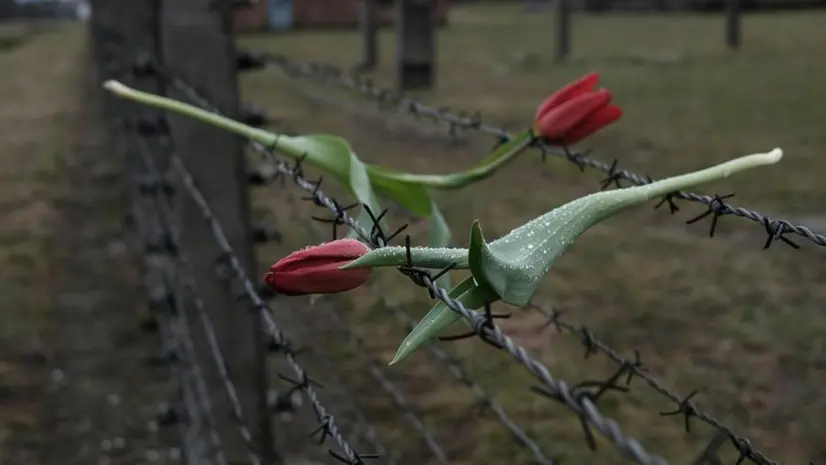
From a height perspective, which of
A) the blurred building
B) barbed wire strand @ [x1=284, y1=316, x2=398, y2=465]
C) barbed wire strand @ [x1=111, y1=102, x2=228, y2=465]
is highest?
barbed wire strand @ [x1=111, y1=102, x2=228, y2=465]

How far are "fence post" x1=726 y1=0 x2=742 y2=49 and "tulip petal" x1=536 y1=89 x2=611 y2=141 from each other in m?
9.03

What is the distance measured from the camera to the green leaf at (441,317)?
646mm

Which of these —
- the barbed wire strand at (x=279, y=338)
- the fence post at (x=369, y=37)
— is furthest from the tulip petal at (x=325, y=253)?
the fence post at (x=369, y=37)

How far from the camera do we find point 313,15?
1619 centimetres

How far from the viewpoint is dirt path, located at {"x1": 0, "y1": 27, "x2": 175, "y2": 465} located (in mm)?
2182

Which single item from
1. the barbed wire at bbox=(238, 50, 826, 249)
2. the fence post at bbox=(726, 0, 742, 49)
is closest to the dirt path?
the barbed wire at bbox=(238, 50, 826, 249)

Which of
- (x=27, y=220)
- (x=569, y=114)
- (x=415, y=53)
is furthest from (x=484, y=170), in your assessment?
(x=415, y=53)

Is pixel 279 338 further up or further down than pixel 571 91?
further down

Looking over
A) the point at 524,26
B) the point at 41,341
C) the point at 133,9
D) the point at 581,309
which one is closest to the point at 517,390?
the point at 581,309

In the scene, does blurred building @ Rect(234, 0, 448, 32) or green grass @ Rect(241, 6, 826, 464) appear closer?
green grass @ Rect(241, 6, 826, 464)

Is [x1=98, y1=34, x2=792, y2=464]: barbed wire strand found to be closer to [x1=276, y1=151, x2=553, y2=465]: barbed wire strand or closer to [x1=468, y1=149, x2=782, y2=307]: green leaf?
[x1=468, y1=149, x2=782, y2=307]: green leaf

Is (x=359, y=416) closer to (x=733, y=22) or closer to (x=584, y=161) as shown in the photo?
(x=584, y=161)

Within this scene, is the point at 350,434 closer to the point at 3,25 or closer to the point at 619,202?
the point at 619,202

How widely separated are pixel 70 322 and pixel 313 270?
7.78ft
